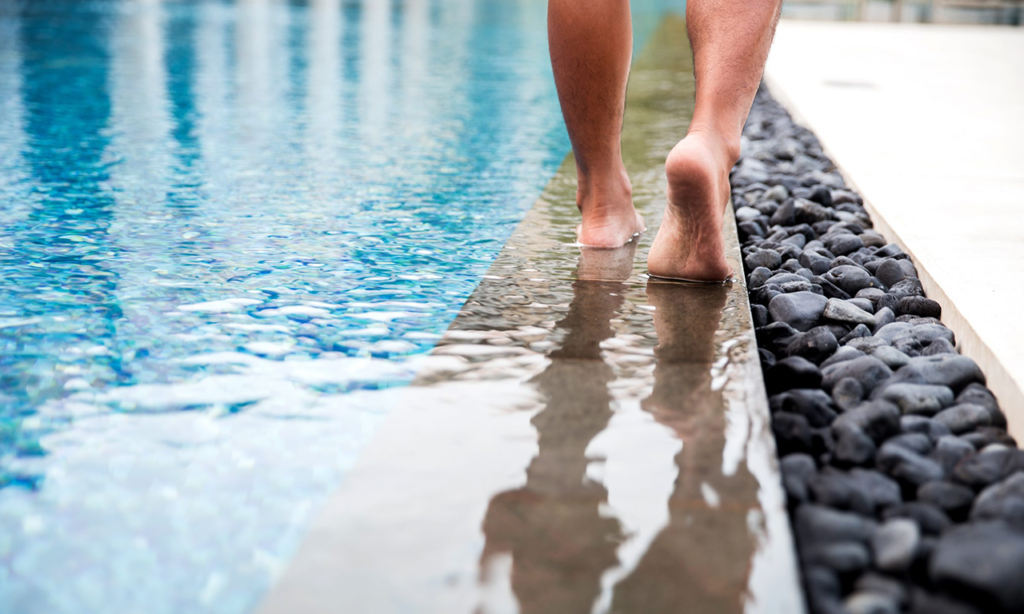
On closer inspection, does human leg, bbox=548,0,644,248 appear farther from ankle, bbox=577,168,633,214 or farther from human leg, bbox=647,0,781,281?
human leg, bbox=647,0,781,281

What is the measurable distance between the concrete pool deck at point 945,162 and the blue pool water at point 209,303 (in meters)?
0.67

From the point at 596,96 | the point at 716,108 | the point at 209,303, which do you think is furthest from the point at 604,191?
the point at 209,303

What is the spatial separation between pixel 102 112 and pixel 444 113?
1.12m

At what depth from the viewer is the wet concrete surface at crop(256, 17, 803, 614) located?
657mm

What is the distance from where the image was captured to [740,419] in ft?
2.94

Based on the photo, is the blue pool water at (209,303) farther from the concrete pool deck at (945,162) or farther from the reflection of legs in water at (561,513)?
the concrete pool deck at (945,162)

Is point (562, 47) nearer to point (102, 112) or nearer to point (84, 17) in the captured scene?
point (102, 112)

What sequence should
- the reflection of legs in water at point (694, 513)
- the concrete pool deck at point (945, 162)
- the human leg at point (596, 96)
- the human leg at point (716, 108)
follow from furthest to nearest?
the human leg at point (596, 96) < the human leg at point (716, 108) < the concrete pool deck at point (945, 162) < the reflection of legs in water at point (694, 513)

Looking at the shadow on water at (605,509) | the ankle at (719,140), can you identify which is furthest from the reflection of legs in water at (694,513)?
the ankle at (719,140)

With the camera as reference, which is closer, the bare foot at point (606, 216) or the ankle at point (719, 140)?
the ankle at point (719, 140)

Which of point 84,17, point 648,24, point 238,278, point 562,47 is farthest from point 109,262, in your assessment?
point 648,24

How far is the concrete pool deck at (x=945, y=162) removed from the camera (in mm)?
1187

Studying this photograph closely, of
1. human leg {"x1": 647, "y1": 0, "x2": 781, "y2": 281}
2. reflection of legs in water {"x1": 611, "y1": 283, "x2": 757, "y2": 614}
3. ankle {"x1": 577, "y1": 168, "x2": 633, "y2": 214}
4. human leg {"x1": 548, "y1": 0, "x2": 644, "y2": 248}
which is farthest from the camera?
ankle {"x1": 577, "y1": 168, "x2": 633, "y2": 214}

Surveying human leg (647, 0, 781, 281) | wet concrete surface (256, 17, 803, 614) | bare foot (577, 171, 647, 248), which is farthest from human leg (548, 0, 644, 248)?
wet concrete surface (256, 17, 803, 614)
